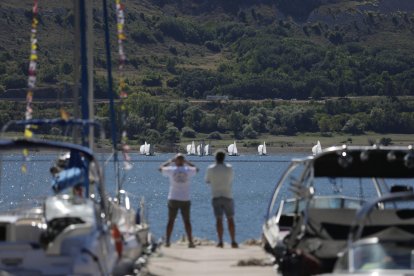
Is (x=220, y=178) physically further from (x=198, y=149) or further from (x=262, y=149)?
(x=262, y=149)

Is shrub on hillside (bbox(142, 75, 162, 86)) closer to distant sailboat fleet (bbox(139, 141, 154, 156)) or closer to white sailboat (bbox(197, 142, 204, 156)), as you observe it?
white sailboat (bbox(197, 142, 204, 156))

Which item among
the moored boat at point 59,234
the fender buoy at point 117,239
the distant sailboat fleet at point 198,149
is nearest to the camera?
the moored boat at point 59,234

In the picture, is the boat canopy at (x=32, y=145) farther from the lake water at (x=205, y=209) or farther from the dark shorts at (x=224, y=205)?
the lake water at (x=205, y=209)

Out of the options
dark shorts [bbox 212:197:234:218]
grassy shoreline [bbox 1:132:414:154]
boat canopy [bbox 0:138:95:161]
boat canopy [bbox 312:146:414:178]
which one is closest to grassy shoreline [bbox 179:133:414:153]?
grassy shoreline [bbox 1:132:414:154]

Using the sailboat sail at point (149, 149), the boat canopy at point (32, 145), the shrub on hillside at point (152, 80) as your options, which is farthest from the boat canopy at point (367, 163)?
the shrub on hillside at point (152, 80)

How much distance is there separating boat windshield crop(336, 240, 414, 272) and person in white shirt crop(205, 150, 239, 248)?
8620 mm

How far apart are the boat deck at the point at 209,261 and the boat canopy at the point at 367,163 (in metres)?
1.55

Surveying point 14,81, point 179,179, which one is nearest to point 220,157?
point 179,179

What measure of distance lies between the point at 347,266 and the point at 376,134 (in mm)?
156535

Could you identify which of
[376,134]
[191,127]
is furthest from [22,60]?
[376,134]

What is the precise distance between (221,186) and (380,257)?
930 centimetres

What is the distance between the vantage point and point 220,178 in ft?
74.4

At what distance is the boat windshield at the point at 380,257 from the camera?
44.0 ft

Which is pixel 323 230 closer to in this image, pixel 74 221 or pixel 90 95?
pixel 74 221
